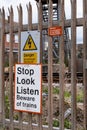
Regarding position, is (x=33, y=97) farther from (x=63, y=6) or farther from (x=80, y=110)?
(x=80, y=110)

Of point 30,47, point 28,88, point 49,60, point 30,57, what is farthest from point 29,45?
point 28,88

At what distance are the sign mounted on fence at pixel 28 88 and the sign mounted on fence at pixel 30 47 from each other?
102 mm

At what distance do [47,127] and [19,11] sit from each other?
188cm

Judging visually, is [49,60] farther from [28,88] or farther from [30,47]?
[28,88]

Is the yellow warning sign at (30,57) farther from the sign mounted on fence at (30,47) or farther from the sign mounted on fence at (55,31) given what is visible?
the sign mounted on fence at (55,31)

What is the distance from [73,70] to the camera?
4461mm

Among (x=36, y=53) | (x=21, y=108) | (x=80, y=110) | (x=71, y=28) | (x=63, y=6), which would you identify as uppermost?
(x=63, y=6)

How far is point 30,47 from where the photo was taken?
4.95m

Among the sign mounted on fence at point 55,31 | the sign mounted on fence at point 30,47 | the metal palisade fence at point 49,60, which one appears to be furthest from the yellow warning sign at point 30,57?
the sign mounted on fence at point 55,31

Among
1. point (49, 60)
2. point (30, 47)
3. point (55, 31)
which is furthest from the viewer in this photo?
point (30, 47)

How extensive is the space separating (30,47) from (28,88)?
2.08 ft

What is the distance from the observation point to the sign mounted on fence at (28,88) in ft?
15.9

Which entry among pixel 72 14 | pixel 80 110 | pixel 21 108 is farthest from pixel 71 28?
pixel 80 110

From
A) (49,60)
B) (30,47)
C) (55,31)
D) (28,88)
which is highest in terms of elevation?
(55,31)
